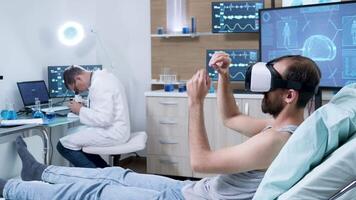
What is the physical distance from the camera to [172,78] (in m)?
4.27

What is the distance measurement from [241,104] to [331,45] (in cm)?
82

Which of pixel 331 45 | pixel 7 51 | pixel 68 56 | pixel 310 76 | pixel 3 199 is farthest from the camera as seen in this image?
pixel 68 56

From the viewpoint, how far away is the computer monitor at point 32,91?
3.64 meters

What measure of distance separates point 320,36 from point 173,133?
1.45 meters

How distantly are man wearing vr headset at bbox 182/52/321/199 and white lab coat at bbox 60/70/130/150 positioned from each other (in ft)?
5.58

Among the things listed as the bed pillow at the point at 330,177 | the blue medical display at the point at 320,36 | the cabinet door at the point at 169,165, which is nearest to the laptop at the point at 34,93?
the cabinet door at the point at 169,165

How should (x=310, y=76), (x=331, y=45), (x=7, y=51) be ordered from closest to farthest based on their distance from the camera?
(x=310, y=76)
(x=331, y=45)
(x=7, y=51)

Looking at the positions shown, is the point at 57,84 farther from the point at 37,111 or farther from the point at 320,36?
the point at 320,36

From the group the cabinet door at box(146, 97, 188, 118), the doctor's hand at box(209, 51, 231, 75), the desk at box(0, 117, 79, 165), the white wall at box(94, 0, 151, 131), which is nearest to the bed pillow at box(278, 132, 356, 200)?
the doctor's hand at box(209, 51, 231, 75)

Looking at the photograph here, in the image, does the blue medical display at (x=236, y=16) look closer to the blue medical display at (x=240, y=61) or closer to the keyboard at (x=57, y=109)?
the blue medical display at (x=240, y=61)

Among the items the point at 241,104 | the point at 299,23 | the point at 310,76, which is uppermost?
the point at 299,23

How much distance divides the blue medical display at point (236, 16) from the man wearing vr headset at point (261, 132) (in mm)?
2214

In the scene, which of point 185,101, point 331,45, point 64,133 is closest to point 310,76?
point 331,45

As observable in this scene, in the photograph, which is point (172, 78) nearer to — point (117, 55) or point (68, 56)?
point (117, 55)
